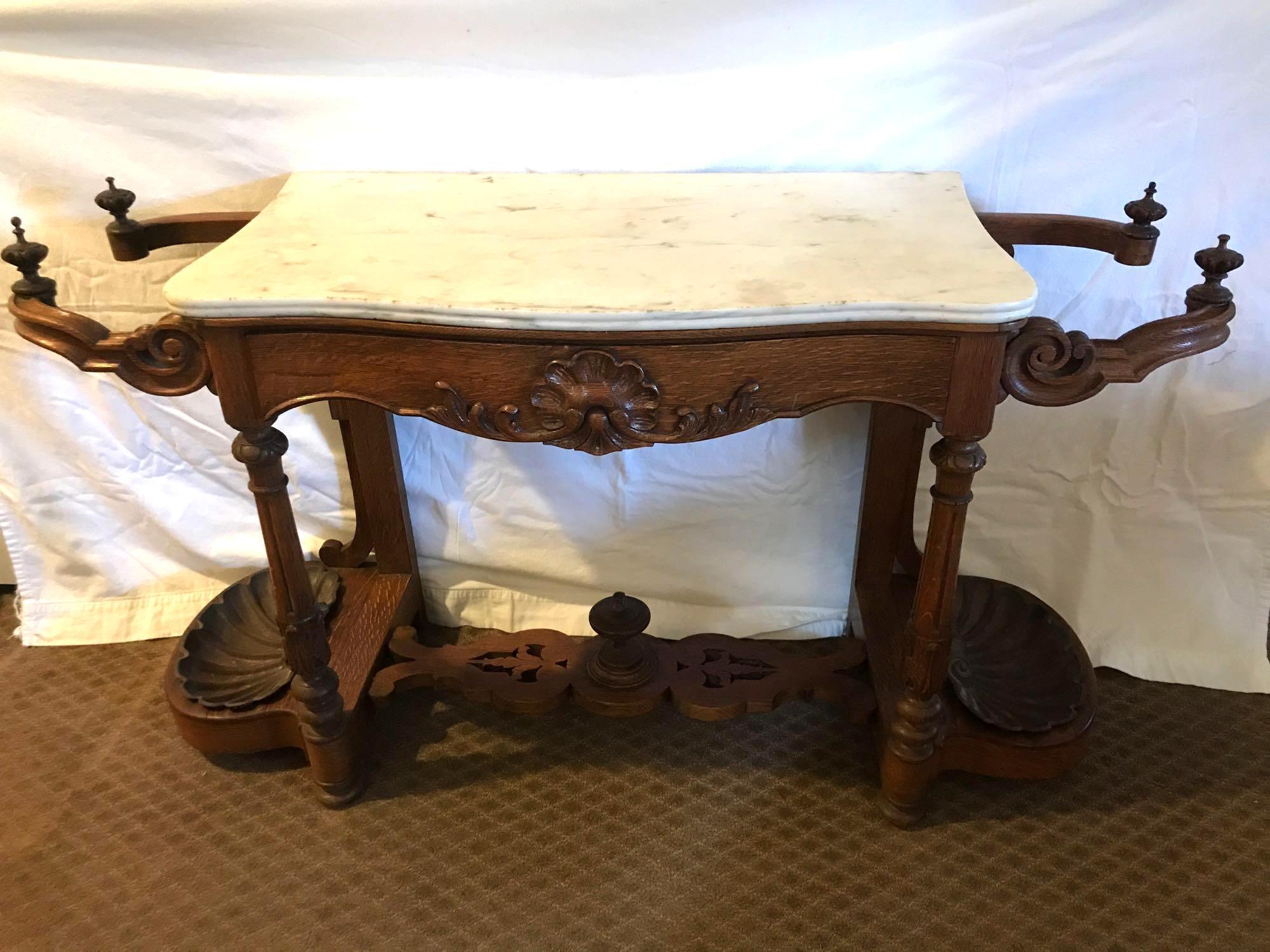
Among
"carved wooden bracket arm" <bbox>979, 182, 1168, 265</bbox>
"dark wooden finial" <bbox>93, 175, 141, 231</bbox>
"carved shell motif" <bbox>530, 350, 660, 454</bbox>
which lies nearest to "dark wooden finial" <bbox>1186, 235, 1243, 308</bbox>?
"carved wooden bracket arm" <bbox>979, 182, 1168, 265</bbox>

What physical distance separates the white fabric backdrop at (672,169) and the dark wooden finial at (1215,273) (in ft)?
1.14

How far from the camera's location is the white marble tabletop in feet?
2.77

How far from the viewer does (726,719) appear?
1.35 meters

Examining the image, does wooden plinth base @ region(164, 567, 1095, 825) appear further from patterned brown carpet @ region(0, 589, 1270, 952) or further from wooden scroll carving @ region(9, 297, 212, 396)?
wooden scroll carving @ region(9, 297, 212, 396)

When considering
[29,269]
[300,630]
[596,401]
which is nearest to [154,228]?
[29,269]

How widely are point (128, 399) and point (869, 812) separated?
46.3 inches

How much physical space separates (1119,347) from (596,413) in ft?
1.62

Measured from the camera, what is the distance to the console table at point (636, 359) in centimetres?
87

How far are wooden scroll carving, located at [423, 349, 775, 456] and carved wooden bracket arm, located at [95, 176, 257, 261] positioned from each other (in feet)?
1.42

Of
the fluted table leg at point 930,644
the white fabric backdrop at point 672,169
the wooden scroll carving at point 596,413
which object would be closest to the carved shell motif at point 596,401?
the wooden scroll carving at point 596,413

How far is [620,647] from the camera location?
1281 mm

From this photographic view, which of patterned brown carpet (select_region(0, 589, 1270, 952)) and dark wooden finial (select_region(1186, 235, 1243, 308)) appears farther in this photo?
patterned brown carpet (select_region(0, 589, 1270, 952))

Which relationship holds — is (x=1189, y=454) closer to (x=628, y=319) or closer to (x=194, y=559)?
(x=628, y=319)

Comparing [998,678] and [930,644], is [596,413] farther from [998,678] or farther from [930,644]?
[998,678]
